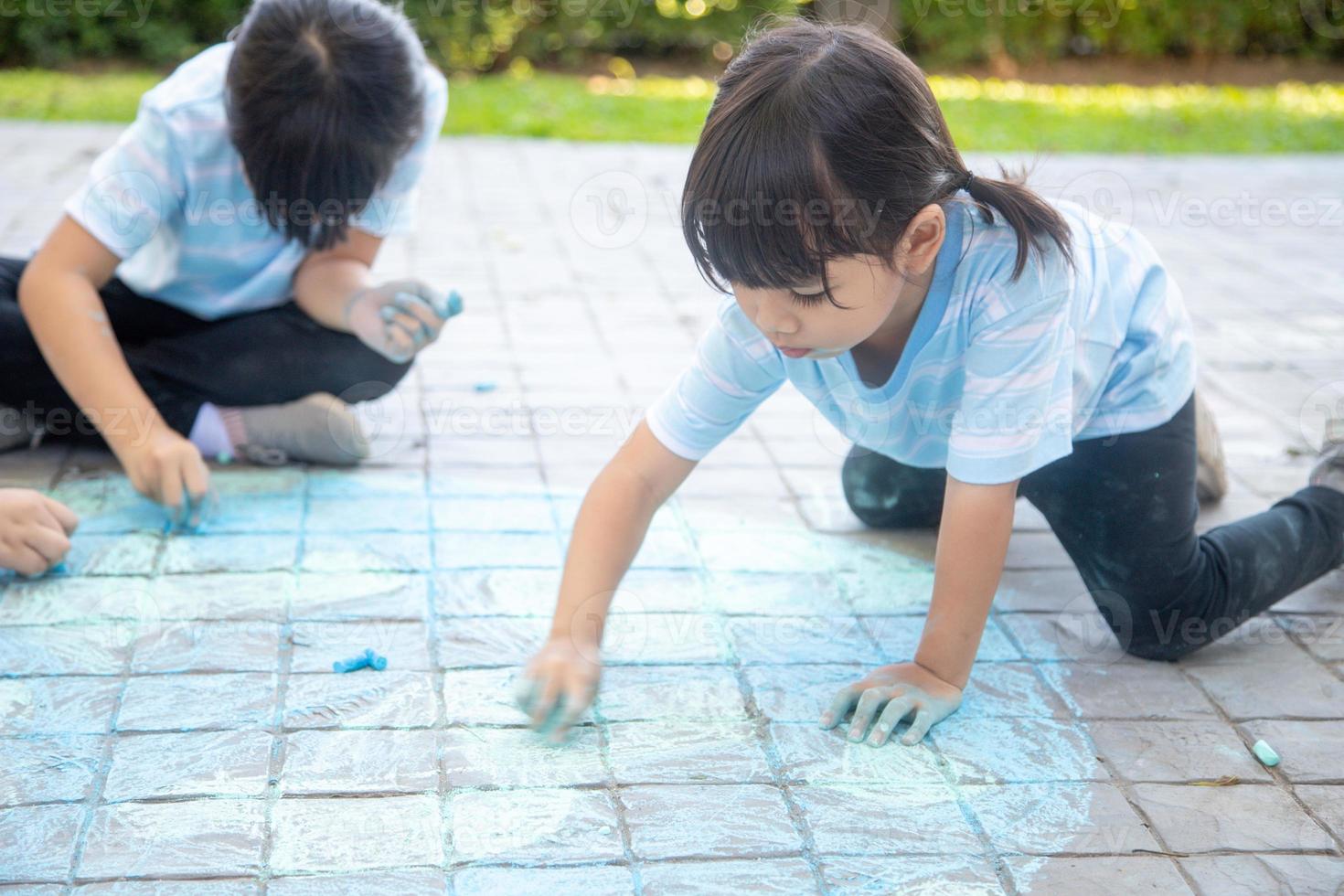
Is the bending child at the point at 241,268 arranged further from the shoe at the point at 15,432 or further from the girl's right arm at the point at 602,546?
the girl's right arm at the point at 602,546

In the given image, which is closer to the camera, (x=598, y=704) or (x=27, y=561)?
(x=598, y=704)

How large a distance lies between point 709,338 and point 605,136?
186 inches

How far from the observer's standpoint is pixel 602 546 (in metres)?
1.99

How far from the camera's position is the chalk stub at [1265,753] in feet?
6.52

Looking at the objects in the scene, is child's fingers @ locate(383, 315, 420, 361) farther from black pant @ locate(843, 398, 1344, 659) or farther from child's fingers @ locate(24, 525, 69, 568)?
black pant @ locate(843, 398, 1344, 659)

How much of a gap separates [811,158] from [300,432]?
5.08 feet

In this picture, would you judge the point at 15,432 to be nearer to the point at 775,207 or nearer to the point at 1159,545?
the point at 775,207

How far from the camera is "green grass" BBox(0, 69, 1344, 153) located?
665 cm

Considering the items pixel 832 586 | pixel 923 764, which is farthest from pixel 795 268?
pixel 832 586

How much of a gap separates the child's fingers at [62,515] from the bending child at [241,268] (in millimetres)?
150

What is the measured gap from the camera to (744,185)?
1679mm

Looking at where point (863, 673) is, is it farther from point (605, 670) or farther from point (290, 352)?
point (290, 352)

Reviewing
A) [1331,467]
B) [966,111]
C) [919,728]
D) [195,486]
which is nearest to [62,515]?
[195,486]

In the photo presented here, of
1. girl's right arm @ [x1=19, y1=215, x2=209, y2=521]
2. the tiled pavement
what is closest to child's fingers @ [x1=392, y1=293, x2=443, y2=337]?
the tiled pavement
